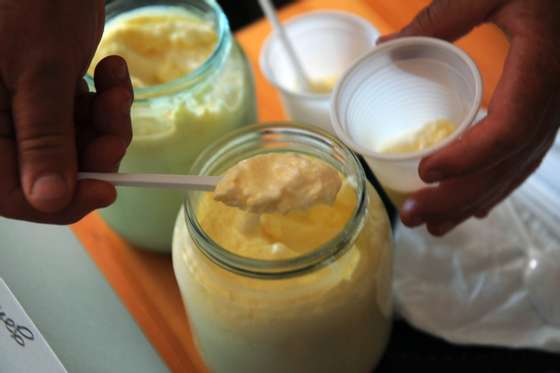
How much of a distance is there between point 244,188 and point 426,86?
257mm

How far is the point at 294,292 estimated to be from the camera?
523 millimetres

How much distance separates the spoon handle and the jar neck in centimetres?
3

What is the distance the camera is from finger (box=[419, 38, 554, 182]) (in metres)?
0.55

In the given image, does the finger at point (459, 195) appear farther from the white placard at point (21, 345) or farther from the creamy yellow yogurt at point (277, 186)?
the white placard at point (21, 345)

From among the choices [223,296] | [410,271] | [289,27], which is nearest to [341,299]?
[223,296]

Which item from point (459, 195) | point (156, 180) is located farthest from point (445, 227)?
point (156, 180)

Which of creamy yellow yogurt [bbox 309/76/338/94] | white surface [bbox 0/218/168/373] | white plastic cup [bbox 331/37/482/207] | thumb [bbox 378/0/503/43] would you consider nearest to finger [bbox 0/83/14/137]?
white surface [bbox 0/218/168/373]

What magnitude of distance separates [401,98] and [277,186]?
237 mm

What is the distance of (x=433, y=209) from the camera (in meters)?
0.62

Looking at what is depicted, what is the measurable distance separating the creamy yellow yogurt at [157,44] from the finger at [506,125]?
0.93ft

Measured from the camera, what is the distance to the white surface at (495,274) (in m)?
0.68

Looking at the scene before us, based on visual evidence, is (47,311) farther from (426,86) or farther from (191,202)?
(426,86)

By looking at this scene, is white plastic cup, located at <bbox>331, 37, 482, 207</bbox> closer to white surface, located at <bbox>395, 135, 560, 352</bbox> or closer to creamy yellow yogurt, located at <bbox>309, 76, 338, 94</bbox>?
white surface, located at <bbox>395, 135, 560, 352</bbox>

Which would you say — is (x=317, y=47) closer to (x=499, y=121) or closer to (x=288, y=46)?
(x=288, y=46)
